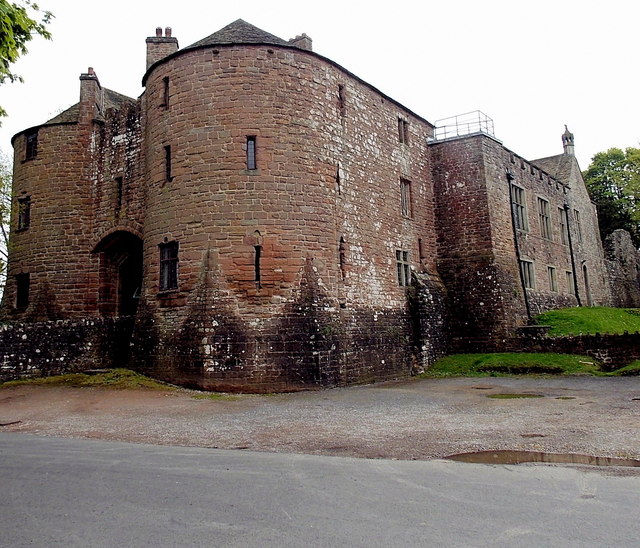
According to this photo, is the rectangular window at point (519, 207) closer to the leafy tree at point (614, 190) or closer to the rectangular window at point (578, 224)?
the rectangular window at point (578, 224)

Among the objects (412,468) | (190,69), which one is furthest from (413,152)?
(412,468)

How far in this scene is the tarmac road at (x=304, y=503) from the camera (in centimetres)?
430

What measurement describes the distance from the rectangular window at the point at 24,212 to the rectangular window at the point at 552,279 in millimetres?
25190

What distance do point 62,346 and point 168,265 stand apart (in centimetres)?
419

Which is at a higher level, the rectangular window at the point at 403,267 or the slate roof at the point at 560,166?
the slate roof at the point at 560,166

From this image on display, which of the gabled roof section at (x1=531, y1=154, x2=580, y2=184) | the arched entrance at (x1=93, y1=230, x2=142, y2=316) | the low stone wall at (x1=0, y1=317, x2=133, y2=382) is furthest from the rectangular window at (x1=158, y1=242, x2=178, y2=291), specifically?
the gabled roof section at (x1=531, y1=154, x2=580, y2=184)

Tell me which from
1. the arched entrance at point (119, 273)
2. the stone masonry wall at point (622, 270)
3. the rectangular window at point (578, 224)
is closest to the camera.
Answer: the arched entrance at point (119, 273)

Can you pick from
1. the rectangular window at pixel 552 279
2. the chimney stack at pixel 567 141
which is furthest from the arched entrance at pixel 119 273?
the chimney stack at pixel 567 141

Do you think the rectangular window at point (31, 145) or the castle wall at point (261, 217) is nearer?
the castle wall at point (261, 217)

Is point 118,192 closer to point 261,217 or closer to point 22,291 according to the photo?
point 22,291

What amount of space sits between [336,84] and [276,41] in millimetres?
2566

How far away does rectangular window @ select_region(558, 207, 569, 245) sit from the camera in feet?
103

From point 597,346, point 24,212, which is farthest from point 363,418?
point 24,212

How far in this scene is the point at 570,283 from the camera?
3145 cm
